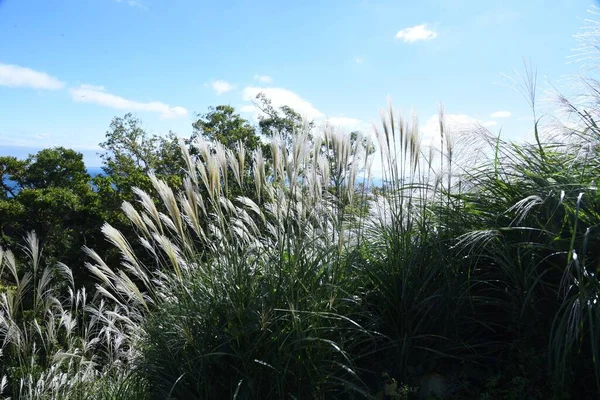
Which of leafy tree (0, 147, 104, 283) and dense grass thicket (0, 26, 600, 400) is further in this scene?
leafy tree (0, 147, 104, 283)

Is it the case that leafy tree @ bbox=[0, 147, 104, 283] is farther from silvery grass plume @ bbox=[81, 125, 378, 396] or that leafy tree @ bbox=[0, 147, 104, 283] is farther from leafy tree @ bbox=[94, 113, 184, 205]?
silvery grass plume @ bbox=[81, 125, 378, 396]

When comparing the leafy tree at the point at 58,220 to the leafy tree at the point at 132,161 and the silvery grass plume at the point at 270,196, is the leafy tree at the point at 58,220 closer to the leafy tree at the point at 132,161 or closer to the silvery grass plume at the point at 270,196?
the leafy tree at the point at 132,161

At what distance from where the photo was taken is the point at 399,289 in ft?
10.9

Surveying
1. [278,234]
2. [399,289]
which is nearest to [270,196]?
[278,234]

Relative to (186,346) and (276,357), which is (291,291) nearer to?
(276,357)

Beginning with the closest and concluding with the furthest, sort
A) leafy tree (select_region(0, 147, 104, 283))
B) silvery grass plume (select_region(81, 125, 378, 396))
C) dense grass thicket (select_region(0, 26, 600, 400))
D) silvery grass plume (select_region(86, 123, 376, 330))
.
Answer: dense grass thicket (select_region(0, 26, 600, 400)), silvery grass plume (select_region(81, 125, 378, 396)), silvery grass plume (select_region(86, 123, 376, 330)), leafy tree (select_region(0, 147, 104, 283))

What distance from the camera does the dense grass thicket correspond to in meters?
2.87

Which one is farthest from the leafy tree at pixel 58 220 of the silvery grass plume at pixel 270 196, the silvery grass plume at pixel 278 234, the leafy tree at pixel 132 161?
the silvery grass plume at pixel 270 196

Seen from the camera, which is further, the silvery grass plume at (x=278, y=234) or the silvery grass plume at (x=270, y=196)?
the silvery grass plume at (x=270, y=196)

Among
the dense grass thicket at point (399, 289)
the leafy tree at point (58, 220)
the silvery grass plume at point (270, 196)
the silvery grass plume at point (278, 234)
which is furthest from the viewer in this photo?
the leafy tree at point (58, 220)

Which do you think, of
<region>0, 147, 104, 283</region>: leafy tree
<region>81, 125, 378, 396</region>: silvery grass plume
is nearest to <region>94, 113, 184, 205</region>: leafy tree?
<region>0, 147, 104, 283</region>: leafy tree

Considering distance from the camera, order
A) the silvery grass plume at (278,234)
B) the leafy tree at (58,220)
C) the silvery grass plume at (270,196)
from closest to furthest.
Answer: the silvery grass plume at (278,234), the silvery grass plume at (270,196), the leafy tree at (58,220)

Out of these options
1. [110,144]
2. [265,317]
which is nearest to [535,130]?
[265,317]

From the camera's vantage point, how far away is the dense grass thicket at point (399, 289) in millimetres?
2867
